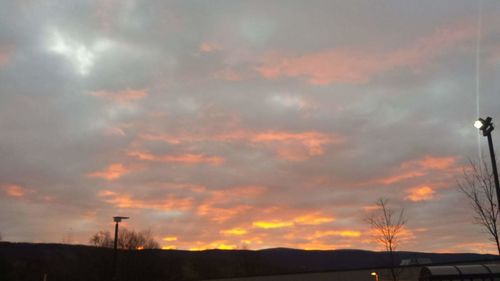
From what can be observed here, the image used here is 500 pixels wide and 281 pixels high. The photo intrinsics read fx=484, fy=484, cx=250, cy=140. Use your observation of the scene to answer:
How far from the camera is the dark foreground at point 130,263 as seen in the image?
9944 centimetres

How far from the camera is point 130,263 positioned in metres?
99.6

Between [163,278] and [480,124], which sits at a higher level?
[480,124]

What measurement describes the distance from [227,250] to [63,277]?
7441 cm

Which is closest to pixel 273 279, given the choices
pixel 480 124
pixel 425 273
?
pixel 425 273

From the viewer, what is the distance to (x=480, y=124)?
61.9 feet

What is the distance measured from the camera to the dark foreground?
99438 mm

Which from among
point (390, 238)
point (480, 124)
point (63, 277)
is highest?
point (480, 124)

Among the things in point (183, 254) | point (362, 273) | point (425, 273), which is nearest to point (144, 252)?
point (362, 273)

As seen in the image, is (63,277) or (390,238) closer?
(390,238)

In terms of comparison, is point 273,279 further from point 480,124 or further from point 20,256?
point 20,256

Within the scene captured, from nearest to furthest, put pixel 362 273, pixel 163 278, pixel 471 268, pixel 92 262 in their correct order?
pixel 471 268 < pixel 362 273 < pixel 92 262 < pixel 163 278

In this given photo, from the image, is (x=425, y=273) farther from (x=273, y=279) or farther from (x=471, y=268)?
(x=273, y=279)

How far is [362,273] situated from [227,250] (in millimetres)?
111314

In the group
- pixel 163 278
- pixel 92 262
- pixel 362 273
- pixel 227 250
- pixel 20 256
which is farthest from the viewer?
pixel 227 250
